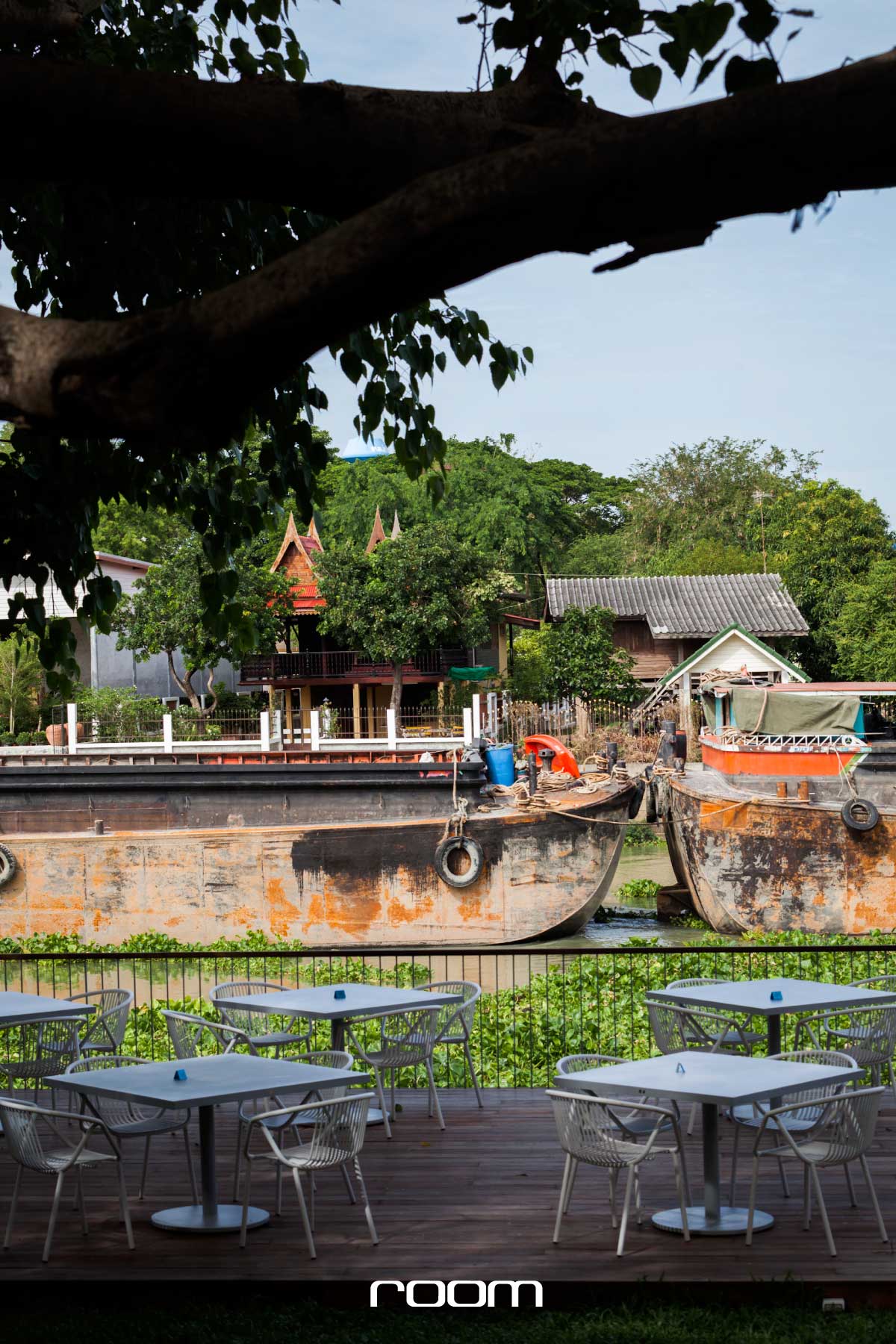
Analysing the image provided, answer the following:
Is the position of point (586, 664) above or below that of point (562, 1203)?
above

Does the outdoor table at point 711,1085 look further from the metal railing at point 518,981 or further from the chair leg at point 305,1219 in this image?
the metal railing at point 518,981

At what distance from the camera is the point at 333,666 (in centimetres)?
3572

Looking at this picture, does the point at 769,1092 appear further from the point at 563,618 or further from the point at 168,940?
the point at 563,618

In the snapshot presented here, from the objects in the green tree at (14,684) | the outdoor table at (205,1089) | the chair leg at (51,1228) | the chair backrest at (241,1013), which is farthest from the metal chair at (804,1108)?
the green tree at (14,684)

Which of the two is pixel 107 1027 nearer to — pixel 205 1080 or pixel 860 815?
pixel 205 1080

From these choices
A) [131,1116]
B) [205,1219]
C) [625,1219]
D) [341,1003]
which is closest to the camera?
[625,1219]

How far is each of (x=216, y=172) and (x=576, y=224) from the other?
77cm

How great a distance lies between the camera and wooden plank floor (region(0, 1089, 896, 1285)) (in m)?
5.40

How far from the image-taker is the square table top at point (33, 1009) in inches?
304

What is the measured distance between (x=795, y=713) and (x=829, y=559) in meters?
18.5

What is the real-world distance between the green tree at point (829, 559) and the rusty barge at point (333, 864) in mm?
20016

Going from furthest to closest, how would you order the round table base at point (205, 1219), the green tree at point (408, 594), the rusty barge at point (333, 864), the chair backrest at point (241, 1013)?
the green tree at point (408, 594)
the rusty barge at point (333, 864)
the chair backrest at point (241, 1013)
the round table base at point (205, 1219)

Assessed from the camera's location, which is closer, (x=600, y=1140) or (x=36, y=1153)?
(x=600, y=1140)

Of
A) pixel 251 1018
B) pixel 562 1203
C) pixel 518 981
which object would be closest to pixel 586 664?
pixel 518 981
